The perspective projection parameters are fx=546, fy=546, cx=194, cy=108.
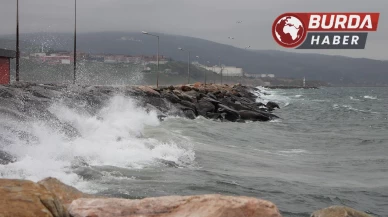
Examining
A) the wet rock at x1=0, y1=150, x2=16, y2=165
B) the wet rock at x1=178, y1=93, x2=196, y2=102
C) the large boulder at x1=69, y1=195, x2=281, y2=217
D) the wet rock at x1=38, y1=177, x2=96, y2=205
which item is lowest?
the wet rock at x1=178, y1=93, x2=196, y2=102

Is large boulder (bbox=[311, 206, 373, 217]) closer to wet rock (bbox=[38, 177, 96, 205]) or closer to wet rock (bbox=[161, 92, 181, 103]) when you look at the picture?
wet rock (bbox=[38, 177, 96, 205])

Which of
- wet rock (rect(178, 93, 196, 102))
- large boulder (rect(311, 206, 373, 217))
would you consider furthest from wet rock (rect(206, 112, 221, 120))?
large boulder (rect(311, 206, 373, 217))

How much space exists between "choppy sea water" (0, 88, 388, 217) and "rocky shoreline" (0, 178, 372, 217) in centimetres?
358

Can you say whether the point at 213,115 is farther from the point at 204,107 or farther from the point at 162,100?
the point at 162,100

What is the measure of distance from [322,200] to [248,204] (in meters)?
5.77

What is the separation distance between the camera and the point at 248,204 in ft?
18.5

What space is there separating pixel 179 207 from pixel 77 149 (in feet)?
28.9

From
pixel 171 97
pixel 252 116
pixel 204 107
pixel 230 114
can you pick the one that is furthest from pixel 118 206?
pixel 252 116

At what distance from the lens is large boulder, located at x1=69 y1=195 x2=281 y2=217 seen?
18.4 ft

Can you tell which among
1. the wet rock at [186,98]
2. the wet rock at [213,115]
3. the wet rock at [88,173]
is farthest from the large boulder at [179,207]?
the wet rock at [186,98]

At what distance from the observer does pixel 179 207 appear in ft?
19.1

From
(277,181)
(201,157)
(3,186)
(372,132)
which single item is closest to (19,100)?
(201,157)

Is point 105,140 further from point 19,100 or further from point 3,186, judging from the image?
point 3,186

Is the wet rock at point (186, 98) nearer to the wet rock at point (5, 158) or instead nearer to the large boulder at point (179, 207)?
the wet rock at point (5, 158)
